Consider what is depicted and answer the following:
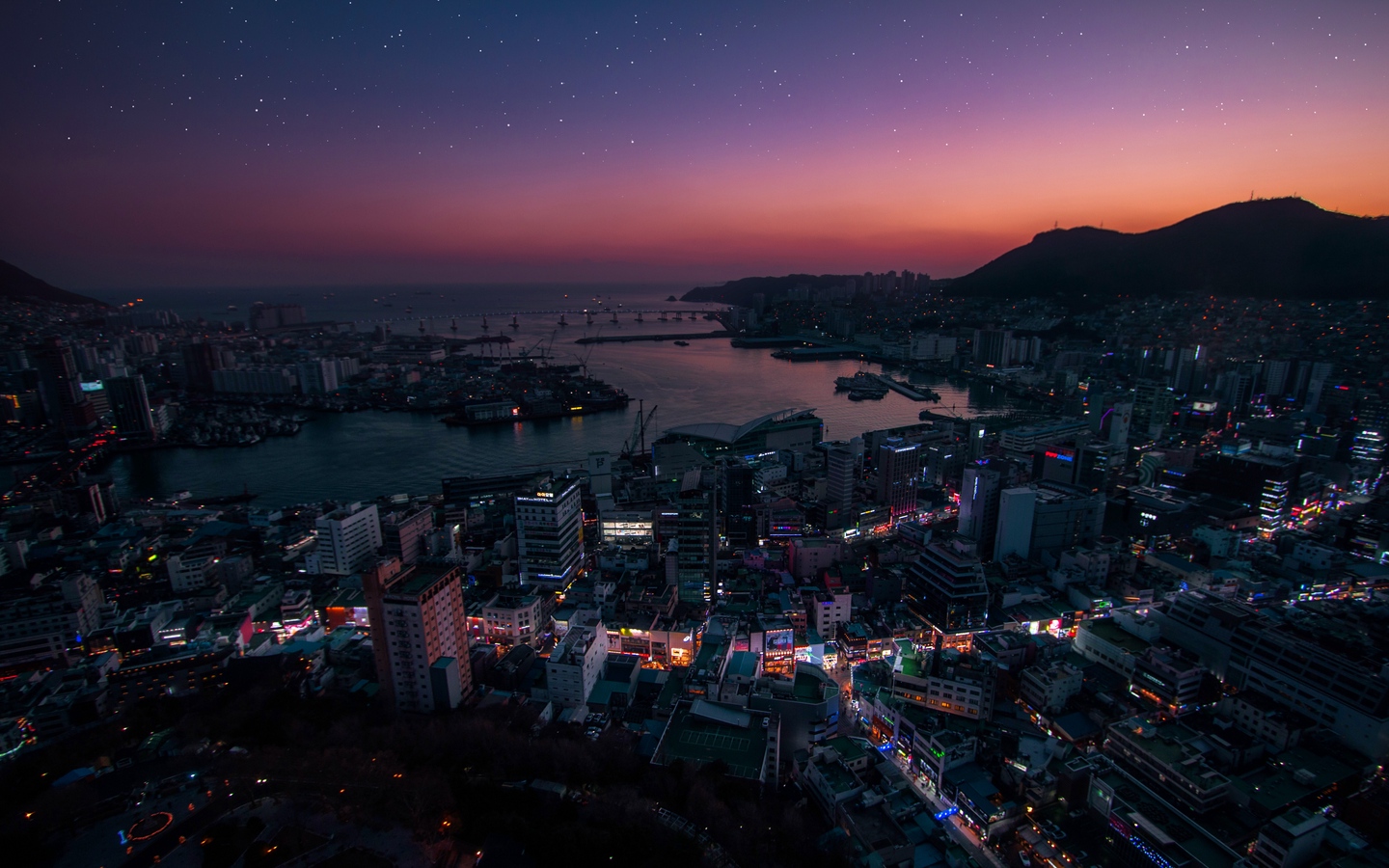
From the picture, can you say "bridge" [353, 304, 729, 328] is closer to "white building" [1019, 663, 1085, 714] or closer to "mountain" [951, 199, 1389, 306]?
"mountain" [951, 199, 1389, 306]

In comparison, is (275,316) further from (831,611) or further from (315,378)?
(831,611)

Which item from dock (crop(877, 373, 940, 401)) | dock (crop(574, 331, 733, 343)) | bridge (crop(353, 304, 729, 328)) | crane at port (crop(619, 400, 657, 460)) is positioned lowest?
crane at port (crop(619, 400, 657, 460))

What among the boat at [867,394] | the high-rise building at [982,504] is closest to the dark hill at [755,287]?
the boat at [867,394]

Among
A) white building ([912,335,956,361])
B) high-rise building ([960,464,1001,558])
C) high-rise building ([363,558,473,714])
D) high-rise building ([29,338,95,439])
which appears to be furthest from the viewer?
white building ([912,335,956,361])

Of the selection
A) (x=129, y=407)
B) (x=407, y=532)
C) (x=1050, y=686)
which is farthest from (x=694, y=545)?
(x=129, y=407)

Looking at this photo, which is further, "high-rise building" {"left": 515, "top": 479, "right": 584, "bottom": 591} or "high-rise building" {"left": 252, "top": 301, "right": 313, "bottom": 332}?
"high-rise building" {"left": 252, "top": 301, "right": 313, "bottom": 332}

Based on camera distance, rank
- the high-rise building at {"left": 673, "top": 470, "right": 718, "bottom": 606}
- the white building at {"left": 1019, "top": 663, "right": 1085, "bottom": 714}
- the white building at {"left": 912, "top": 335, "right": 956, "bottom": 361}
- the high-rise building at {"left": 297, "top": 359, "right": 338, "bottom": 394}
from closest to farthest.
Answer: the white building at {"left": 1019, "top": 663, "right": 1085, "bottom": 714}, the high-rise building at {"left": 673, "top": 470, "right": 718, "bottom": 606}, the high-rise building at {"left": 297, "top": 359, "right": 338, "bottom": 394}, the white building at {"left": 912, "top": 335, "right": 956, "bottom": 361}

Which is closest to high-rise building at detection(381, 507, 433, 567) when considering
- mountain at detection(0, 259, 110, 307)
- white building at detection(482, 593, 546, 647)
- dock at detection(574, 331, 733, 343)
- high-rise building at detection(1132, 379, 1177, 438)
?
white building at detection(482, 593, 546, 647)

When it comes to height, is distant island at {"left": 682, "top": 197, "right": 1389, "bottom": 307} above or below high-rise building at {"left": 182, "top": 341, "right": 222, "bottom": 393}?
above
